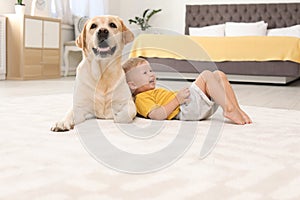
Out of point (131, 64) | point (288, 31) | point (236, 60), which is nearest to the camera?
point (131, 64)

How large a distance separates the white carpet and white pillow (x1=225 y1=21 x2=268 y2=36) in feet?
14.0

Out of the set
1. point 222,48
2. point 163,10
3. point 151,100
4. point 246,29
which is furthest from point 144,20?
point 151,100

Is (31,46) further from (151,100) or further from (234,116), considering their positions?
(234,116)

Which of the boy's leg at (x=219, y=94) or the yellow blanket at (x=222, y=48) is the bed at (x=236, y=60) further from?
the boy's leg at (x=219, y=94)

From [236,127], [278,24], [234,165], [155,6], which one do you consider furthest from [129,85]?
[155,6]

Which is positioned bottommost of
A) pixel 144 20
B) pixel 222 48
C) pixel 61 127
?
pixel 61 127

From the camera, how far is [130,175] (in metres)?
1.07

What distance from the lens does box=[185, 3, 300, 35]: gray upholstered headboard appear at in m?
5.91

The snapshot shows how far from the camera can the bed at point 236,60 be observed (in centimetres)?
462

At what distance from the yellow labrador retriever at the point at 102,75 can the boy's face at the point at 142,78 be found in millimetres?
131

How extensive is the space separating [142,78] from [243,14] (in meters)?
4.65

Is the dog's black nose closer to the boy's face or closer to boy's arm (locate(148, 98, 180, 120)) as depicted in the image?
the boy's face

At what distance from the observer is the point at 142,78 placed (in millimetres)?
1972

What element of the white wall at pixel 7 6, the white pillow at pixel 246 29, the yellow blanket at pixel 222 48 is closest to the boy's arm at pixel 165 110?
the yellow blanket at pixel 222 48
